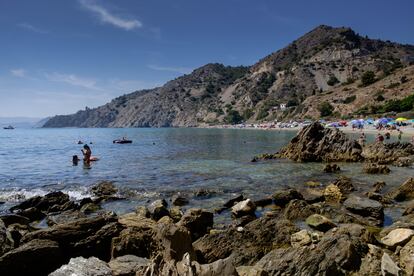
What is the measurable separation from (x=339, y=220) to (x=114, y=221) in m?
9.56

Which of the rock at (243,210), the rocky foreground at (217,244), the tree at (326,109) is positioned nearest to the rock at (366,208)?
the rocky foreground at (217,244)

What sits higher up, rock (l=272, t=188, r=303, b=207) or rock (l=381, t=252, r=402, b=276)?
rock (l=381, t=252, r=402, b=276)

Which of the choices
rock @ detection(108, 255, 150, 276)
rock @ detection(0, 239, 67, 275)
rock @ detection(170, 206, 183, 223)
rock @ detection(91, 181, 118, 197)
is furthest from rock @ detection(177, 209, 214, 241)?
rock @ detection(91, 181, 118, 197)

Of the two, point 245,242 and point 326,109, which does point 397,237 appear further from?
point 326,109

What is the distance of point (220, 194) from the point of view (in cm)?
2259

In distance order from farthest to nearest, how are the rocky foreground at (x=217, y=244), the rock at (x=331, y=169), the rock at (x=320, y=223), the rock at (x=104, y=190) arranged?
the rock at (x=331, y=169), the rock at (x=104, y=190), the rock at (x=320, y=223), the rocky foreground at (x=217, y=244)

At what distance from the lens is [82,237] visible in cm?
1052

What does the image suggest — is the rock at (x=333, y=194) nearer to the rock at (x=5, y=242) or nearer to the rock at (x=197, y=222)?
the rock at (x=197, y=222)

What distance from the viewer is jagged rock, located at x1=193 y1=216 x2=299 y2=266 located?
10.1m

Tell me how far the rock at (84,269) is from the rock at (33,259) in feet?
3.73

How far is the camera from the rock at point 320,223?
13.6 metres

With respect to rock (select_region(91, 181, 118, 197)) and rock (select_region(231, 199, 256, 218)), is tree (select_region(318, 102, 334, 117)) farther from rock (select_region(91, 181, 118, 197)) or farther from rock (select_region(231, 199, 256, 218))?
rock (select_region(231, 199, 256, 218))

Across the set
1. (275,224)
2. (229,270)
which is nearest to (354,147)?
(275,224)

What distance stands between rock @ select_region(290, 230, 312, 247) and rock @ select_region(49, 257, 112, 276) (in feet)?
20.2
